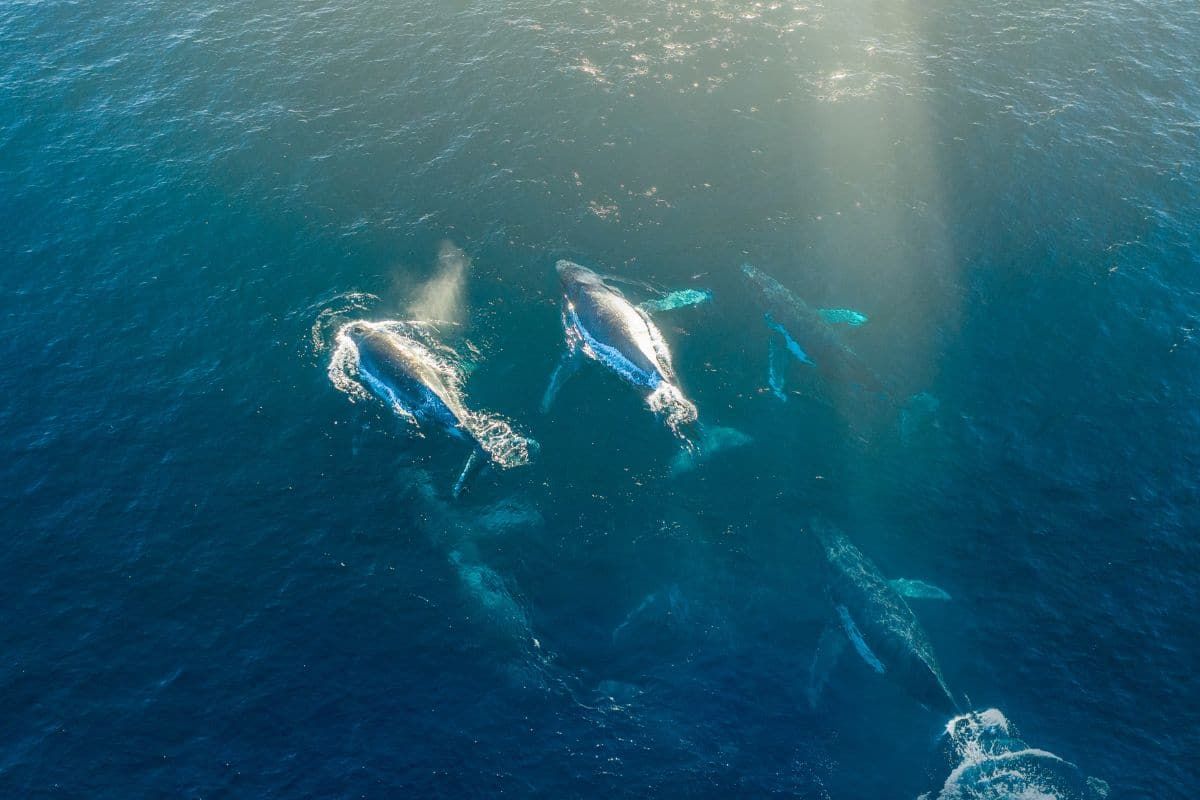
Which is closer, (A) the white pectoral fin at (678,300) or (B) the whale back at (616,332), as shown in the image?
(B) the whale back at (616,332)

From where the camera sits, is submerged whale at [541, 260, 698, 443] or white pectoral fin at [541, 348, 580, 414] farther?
white pectoral fin at [541, 348, 580, 414]

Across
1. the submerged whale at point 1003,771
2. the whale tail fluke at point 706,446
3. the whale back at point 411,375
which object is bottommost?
the submerged whale at point 1003,771

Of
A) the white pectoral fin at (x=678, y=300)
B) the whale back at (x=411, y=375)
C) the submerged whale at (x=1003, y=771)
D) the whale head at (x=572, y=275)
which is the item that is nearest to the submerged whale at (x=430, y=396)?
the whale back at (x=411, y=375)

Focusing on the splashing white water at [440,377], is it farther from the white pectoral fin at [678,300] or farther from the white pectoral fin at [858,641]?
the white pectoral fin at [858,641]

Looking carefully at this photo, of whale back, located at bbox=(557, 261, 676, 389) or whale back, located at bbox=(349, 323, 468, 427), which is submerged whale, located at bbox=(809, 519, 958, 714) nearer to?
whale back, located at bbox=(557, 261, 676, 389)

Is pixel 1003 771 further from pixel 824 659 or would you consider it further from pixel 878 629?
pixel 824 659

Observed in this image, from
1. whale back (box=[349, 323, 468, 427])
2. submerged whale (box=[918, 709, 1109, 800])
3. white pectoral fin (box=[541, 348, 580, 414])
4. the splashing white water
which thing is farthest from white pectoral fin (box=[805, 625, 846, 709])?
whale back (box=[349, 323, 468, 427])

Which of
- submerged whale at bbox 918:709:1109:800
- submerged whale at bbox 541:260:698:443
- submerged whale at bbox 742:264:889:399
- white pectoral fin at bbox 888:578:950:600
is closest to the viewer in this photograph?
submerged whale at bbox 918:709:1109:800
